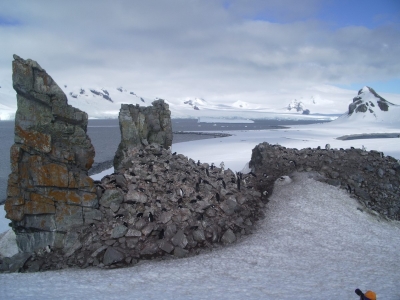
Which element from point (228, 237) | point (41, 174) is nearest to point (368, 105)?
point (228, 237)

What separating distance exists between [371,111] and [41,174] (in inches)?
3774

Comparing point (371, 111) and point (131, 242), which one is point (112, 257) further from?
point (371, 111)

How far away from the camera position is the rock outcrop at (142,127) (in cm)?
1786

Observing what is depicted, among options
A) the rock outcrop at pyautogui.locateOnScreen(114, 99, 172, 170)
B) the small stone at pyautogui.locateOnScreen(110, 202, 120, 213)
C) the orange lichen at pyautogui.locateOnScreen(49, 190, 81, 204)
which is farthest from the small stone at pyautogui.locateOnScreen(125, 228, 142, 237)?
the rock outcrop at pyautogui.locateOnScreen(114, 99, 172, 170)

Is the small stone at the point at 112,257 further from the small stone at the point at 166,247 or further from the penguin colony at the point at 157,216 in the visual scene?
Answer: the small stone at the point at 166,247

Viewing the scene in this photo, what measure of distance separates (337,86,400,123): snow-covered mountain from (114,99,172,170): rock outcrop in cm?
8086

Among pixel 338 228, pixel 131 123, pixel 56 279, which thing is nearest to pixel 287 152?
pixel 338 228

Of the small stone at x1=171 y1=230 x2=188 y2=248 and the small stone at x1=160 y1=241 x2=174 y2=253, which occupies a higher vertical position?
the small stone at x1=171 y1=230 x2=188 y2=248

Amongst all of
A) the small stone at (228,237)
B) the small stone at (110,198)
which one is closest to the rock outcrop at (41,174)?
the small stone at (110,198)

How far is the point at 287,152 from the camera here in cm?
1912

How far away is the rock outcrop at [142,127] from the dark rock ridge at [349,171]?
597 centimetres

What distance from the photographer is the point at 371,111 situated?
90.1 m

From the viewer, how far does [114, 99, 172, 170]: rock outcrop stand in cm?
1786

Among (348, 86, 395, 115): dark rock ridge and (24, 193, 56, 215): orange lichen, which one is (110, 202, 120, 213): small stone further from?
(348, 86, 395, 115): dark rock ridge
